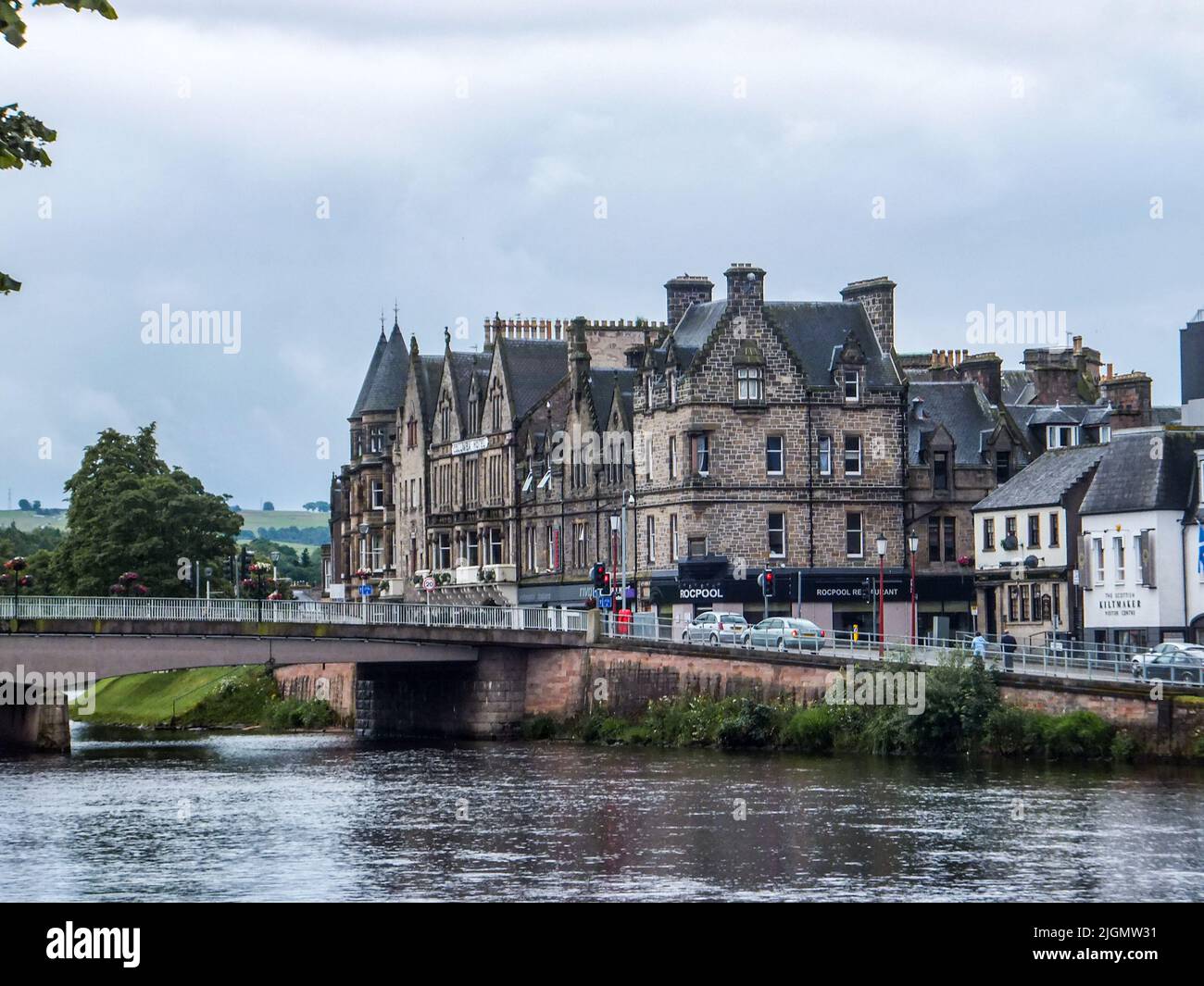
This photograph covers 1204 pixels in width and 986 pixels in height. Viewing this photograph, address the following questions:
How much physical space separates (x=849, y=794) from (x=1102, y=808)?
6.97 metres

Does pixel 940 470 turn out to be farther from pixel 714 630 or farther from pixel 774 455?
pixel 714 630

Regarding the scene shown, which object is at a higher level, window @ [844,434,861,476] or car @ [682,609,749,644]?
window @ [844,434,861,476]

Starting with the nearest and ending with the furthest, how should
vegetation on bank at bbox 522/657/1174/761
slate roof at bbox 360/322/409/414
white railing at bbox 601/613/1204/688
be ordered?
vegetation on bank at bbox 522/657/1174/761 → white railing at bbox 601/613/1204/688 → slate roof at bbox 360/322/409/414

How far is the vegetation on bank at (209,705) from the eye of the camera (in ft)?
348

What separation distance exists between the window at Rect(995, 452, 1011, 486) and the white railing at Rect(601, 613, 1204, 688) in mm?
10023

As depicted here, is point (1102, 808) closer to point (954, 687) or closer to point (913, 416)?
point (954, 687)

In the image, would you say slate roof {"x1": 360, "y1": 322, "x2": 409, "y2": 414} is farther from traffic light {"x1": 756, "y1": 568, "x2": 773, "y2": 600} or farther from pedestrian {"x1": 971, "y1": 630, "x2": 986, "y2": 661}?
pedestrian {"x1": 971, "y1": 630, "x2": 986, "y2": 661}

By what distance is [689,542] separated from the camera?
89812 millimetres

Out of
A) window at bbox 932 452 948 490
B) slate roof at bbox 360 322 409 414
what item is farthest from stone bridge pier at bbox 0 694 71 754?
slate roof at bbox 360 322 409 414

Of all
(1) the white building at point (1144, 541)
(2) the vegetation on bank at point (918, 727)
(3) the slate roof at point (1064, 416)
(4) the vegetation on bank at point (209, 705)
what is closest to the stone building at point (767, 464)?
(3) the slate roof at point (1064, 416)

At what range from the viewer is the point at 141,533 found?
112688 mm

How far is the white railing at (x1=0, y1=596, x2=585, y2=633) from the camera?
7875 cm

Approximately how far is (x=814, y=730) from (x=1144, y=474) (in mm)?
14406
